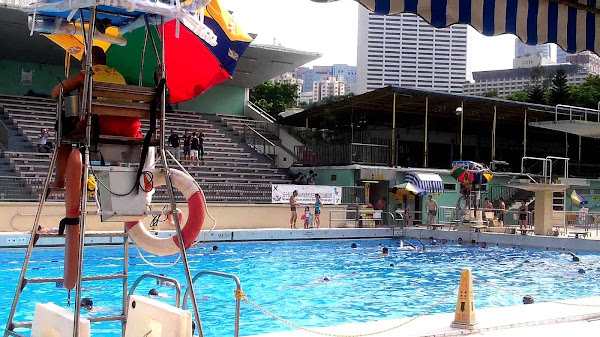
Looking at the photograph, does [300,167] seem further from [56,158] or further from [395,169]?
[56,158]

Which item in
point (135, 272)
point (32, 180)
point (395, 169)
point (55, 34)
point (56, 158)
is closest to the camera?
point (56, 158)

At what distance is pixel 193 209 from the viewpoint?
551 cm

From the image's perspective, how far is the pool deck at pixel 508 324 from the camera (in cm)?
751

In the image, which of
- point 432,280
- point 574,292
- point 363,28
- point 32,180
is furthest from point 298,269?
point 363,28

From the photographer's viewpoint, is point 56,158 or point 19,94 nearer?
point 56,158

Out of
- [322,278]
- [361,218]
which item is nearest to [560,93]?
[361,218]

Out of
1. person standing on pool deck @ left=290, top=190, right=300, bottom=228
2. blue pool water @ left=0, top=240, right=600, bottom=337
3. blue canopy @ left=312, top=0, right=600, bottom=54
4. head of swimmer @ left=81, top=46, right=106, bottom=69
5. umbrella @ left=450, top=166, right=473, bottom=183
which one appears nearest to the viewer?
blue canopy @ left=312, top=0, right=600, bottom=54

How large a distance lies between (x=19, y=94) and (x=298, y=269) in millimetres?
23052

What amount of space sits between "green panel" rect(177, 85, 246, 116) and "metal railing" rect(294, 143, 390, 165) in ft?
26.6

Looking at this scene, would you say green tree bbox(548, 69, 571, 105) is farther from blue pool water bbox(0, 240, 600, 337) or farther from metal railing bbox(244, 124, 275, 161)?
blue pool water bbox(0, 240, 600, 337)

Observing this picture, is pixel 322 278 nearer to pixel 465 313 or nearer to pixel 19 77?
pixel 465 313

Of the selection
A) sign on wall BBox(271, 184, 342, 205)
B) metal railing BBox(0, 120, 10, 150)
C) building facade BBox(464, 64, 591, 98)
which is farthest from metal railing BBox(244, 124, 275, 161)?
building facade BBox(464, 64, 591, 98)

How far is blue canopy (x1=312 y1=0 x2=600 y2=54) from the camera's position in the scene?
15.5ft

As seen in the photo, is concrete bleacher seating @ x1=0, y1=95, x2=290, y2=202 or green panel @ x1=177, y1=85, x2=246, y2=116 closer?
concrete bleacher seating @ x1=0, y1=95, x2=290, y2=202
